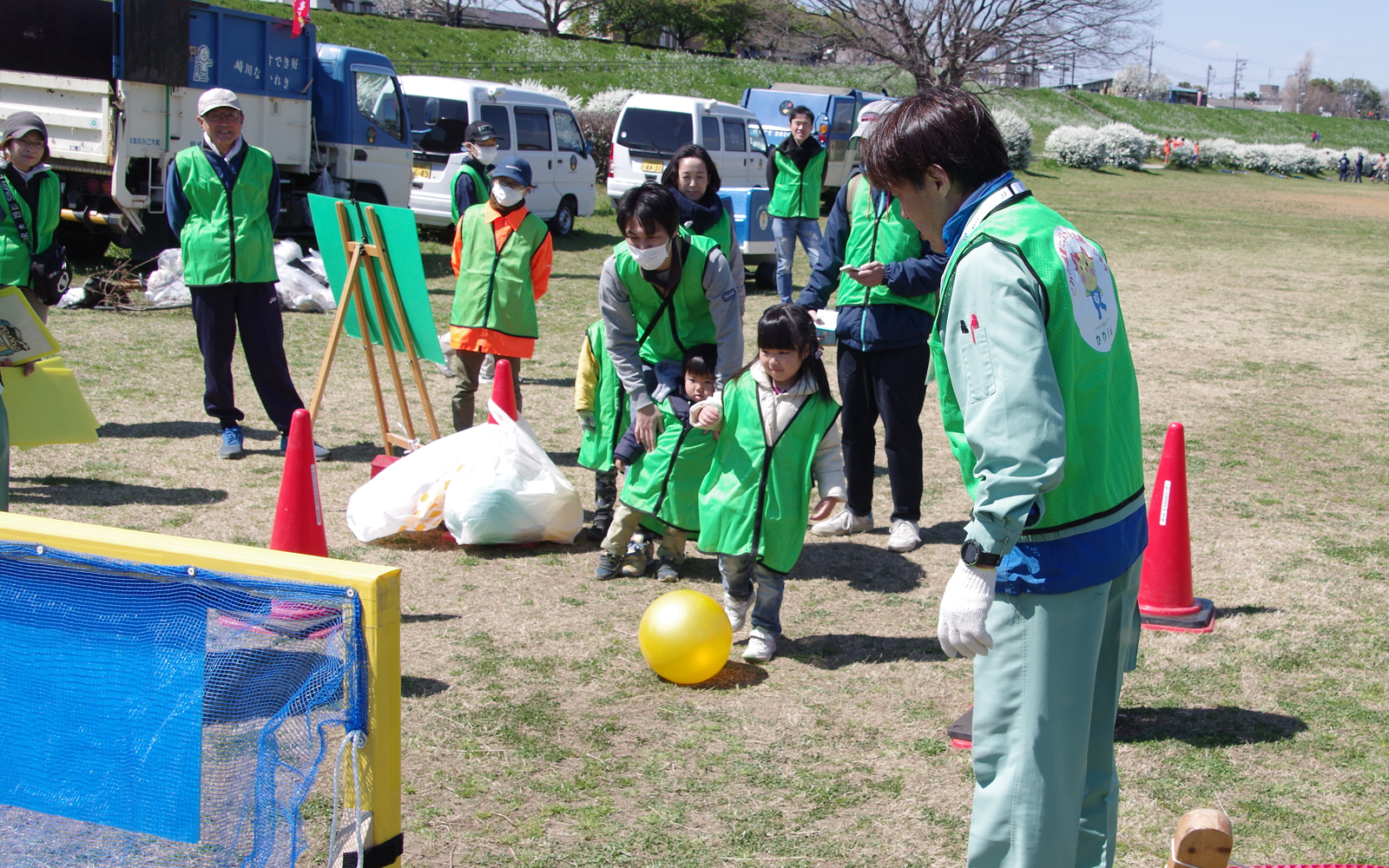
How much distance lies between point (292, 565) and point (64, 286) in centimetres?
513

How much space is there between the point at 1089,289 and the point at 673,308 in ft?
8.81

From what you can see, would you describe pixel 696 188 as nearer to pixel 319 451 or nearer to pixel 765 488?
pixel 765 488

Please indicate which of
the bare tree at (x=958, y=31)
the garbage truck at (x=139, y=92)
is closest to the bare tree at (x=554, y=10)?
the bare tree at (x=958, y=31)

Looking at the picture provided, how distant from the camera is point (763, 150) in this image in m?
18.8

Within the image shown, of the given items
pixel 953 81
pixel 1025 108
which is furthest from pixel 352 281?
pixel 1025 108

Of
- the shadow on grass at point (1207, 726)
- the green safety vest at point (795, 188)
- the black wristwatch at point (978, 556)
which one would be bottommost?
the shadow on grass at point (1207, 726)

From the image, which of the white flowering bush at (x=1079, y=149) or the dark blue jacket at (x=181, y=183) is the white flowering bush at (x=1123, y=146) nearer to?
the white flowering bush at (x=1079, y=149)

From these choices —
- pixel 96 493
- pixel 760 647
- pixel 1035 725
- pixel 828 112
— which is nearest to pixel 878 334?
pixel 760 647

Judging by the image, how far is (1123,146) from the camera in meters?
43.0

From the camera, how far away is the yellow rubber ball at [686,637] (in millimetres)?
3873

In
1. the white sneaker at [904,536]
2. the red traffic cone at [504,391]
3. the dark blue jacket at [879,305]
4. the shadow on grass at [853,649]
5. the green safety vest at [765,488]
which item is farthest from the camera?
the white sneaker at [904,536]

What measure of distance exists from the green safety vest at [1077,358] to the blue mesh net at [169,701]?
125 centimetres

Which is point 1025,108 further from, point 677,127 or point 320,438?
point 320,438

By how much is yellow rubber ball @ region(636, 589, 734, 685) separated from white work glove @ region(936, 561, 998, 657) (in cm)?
190
